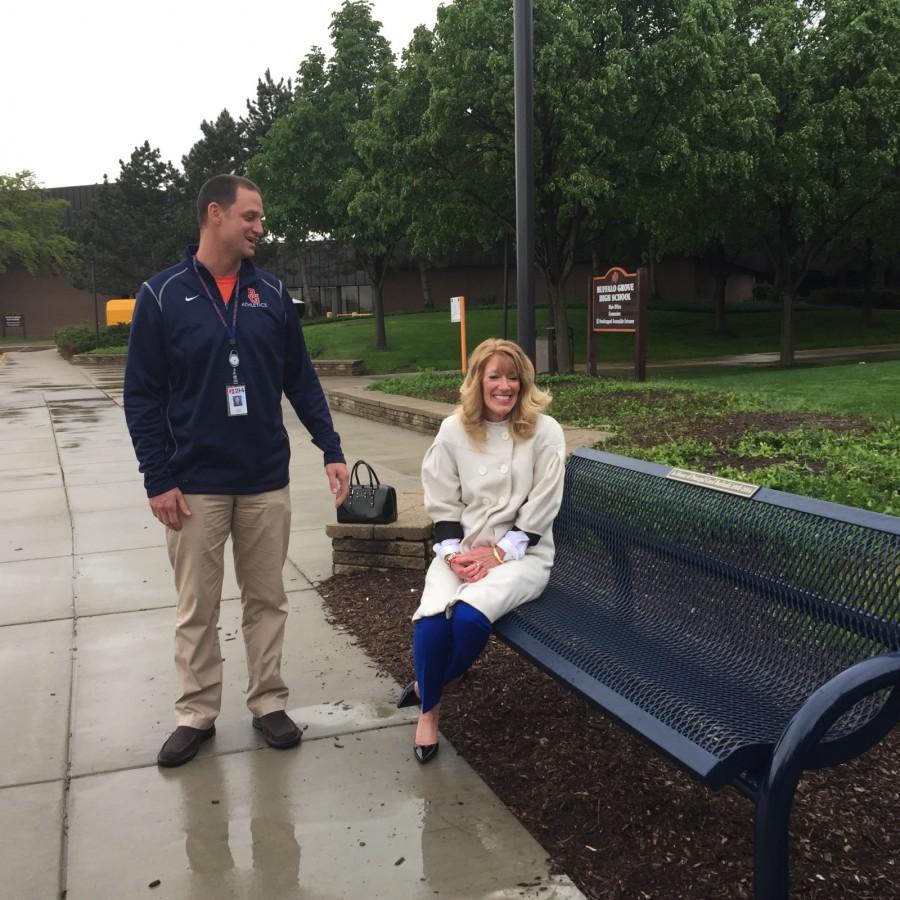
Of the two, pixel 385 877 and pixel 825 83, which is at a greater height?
pixel 825 83

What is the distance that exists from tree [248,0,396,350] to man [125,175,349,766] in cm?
2474

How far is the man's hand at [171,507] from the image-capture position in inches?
126

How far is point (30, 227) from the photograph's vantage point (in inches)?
2418

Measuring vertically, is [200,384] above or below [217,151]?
below

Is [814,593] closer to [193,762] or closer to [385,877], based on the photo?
[385,877]

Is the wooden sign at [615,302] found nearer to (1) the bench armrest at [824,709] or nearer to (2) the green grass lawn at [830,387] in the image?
(2) the green grass lawn at [830,387]

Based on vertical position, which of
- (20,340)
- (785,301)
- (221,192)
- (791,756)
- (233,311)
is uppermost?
(221,192)

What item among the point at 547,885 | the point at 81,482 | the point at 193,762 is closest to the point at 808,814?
the point at 547,885

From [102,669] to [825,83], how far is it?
21.9 m

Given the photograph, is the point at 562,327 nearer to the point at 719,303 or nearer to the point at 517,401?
the point at 517,401

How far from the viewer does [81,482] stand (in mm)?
9531

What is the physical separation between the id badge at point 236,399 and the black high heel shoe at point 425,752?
128 centimetres

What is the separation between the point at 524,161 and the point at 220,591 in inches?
233

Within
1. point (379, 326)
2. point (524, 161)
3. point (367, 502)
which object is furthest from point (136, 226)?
point (367, 502)
